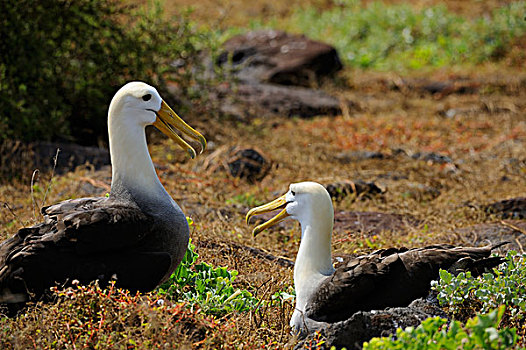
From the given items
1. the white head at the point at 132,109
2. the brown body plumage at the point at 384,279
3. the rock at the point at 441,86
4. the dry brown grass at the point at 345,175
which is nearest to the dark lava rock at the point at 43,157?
the dry brown grass at the point at 345,175

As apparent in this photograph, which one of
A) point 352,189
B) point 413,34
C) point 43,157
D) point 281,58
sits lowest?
point 413,34

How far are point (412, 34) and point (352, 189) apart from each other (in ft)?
38.2

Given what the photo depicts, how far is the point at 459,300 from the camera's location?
11.1 feet

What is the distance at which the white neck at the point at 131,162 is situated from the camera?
151 inches

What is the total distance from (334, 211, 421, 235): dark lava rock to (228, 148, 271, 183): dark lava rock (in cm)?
161

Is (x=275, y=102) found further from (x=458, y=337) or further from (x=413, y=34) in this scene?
(x=458, y=337)

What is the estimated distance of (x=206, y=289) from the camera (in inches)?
151

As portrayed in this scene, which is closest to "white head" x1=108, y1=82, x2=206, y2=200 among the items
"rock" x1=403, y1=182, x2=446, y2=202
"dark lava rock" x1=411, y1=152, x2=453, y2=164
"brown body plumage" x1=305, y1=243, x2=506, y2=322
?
"brown body plumage" x1=305, y1=243, x2=506, y2=322

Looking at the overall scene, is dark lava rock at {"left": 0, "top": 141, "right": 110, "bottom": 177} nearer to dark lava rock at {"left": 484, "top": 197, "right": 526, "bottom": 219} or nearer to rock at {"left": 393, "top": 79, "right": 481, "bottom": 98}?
dark lava rock at {"left": 484, "top": 197, "right": 526, "bottom": 219}

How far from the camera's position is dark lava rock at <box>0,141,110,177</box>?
7.11 m

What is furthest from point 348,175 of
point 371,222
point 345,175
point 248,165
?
point 371,222

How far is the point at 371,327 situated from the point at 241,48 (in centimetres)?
1153

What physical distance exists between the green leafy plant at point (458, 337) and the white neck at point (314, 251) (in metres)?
0.93

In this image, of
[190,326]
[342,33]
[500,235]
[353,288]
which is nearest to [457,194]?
[500,235]
